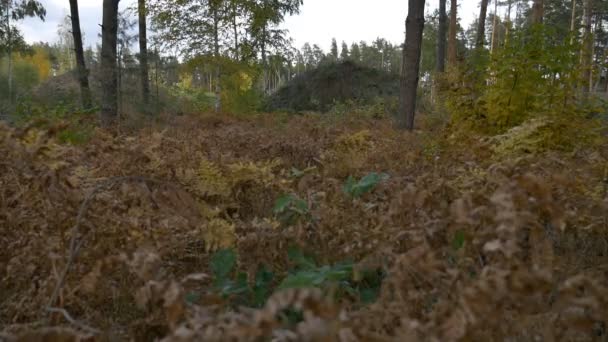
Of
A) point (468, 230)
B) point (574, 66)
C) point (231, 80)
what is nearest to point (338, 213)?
point (468, 230)

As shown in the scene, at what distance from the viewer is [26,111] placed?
766 centimetres

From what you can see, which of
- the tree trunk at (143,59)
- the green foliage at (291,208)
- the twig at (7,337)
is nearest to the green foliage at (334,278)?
the green foliage at (291,208)

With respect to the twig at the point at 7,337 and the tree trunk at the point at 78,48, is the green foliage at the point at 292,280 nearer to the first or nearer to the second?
the twig at the point at 7,337

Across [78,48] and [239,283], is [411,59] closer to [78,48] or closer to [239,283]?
[239,283]

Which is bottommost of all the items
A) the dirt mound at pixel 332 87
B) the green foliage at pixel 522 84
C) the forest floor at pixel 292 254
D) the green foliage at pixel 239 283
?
the green foliage at pixel 239 283

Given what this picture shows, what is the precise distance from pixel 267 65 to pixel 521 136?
14.3 metres

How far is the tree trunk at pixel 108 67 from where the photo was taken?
27.8ft

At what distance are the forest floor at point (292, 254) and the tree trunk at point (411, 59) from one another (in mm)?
5003

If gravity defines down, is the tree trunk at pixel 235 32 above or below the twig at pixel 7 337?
above

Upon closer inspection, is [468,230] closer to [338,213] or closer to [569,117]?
[338,213]

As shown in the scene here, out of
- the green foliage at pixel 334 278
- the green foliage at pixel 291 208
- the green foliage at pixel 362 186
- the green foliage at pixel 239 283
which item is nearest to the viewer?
the green foliage at pixel 334 278

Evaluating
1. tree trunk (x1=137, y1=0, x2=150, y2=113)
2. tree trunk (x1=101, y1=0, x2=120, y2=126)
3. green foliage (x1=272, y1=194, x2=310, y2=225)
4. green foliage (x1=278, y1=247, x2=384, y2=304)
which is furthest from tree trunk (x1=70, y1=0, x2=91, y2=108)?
green foliage (x1=278, y1=247, x2=384, y2=304)

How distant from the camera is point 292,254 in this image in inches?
88.0

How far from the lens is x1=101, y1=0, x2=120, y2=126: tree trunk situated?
8.46 metres
